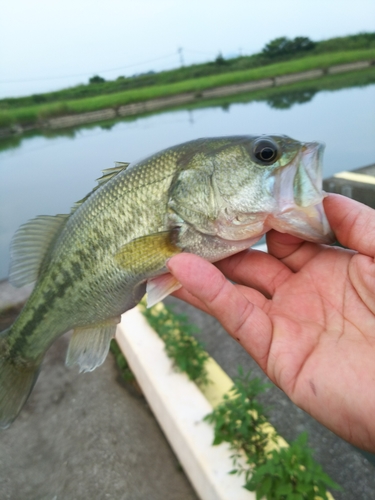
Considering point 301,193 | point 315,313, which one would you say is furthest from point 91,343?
point 301,193

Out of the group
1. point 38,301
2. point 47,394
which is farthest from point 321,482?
point 47,394

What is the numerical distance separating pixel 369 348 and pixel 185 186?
965 millimetres

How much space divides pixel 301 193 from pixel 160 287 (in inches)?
29.1

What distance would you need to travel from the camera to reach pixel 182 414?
246 centimetres

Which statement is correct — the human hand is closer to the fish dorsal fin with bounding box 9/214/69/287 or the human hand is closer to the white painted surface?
the fish dorsal fin with bounding box 9/214/69/287

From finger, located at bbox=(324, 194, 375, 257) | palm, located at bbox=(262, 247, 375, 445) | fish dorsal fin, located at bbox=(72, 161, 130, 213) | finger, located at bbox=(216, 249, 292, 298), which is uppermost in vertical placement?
fish dorsal fin, located at bbox=(72, 161, 130, 213)

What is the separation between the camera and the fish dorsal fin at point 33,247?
1682 millimetres

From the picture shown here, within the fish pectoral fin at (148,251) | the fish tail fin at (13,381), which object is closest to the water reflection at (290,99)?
the fish pectoral fin at (148,251)

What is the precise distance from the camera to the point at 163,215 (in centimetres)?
150

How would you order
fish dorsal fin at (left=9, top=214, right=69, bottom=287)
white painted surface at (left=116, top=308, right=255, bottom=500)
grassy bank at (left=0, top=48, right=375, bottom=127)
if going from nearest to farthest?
fish dorsal fin at (left=9, top=214, right=69, bottom=287) < white painted surface at (left=116, top=308, right=255, bottom=500) < grassy bank at (left=0, top=48, right=375, bottom=127)

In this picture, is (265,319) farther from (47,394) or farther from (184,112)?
(184,112)

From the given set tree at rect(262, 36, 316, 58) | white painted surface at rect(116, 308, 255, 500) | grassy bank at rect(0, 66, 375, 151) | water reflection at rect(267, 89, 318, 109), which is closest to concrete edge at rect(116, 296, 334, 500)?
white painted surface at rect(116, 308, 255, 500)

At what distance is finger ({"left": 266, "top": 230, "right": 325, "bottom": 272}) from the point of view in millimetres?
1689

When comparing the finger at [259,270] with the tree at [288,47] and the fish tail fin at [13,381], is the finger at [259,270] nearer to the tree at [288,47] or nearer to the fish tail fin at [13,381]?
the fish tail fin at [13,381]
